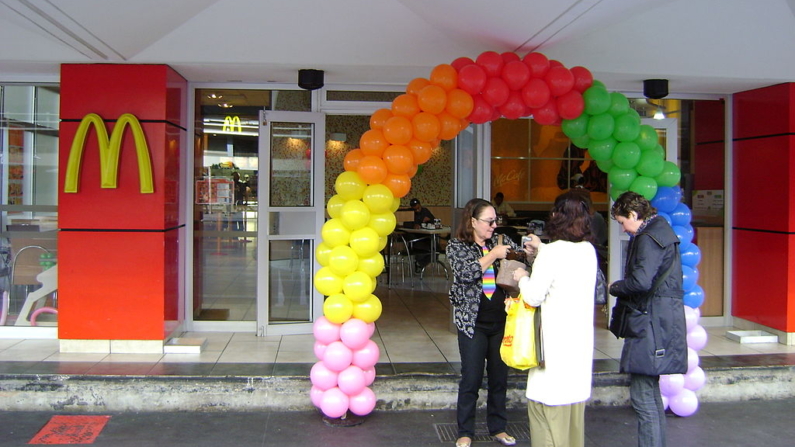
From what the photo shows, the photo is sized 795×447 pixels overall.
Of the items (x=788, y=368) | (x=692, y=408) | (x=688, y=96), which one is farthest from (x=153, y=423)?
(x=688, y=96)

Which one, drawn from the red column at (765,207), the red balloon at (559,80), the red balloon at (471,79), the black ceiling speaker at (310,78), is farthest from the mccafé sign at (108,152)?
the red column at (765,207)

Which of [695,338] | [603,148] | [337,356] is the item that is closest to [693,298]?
[695,338]

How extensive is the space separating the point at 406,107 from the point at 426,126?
0.60ft

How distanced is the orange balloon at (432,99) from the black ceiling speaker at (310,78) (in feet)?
4.67

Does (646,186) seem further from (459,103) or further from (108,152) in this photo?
(108,152)

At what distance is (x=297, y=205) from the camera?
6.26 metres

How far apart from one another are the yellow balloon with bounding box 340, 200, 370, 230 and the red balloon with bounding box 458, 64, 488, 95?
3.39 ft

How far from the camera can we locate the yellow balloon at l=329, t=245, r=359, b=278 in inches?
168

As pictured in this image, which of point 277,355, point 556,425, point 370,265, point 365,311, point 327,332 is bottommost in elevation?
point 277,355

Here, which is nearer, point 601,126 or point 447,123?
point 447,123

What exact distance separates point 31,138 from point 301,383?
138 inches

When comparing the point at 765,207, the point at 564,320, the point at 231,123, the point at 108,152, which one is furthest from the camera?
the point at 231,123

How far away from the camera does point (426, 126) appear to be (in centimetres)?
434

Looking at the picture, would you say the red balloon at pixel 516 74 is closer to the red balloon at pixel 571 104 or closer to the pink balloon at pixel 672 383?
the red balloon at pixel 571 104
